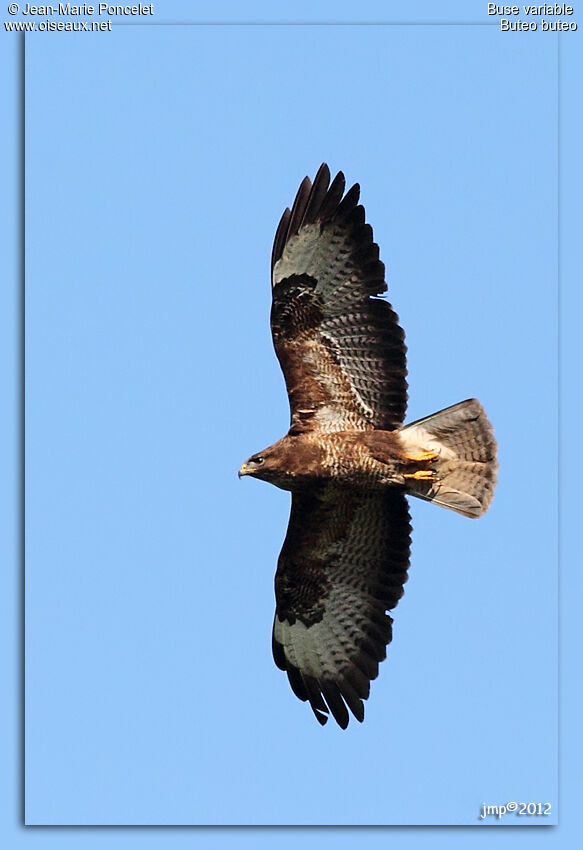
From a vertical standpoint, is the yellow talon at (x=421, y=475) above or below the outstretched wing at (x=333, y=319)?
below

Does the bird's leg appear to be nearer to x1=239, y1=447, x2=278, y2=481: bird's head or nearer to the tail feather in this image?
the tail feather

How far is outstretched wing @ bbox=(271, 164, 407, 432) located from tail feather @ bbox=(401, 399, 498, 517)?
0.25 meters

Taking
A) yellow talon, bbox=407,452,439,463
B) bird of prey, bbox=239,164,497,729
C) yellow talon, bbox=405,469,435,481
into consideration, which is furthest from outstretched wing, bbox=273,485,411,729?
yellow talon, bbox=407,452,439,463

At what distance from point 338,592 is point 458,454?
1511mm

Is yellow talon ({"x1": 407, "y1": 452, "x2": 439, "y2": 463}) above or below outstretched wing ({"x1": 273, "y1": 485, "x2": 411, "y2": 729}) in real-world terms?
above

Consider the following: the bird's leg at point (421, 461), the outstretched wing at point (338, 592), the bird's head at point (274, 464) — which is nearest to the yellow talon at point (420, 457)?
the bird's leg at point (421, 461)

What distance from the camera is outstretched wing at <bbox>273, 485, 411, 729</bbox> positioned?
13.3m

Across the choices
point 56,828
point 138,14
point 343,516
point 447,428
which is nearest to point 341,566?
point 343,516

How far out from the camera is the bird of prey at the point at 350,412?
12883 millimetres

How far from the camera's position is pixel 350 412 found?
13.1 meters

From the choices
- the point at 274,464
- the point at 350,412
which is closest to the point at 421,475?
the point at 350,412

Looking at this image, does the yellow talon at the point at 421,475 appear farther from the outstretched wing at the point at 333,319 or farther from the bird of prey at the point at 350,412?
the outstretched wing at the point at 333,319

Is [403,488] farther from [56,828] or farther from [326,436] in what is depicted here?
[56,828]

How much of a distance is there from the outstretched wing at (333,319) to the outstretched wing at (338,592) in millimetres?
704
